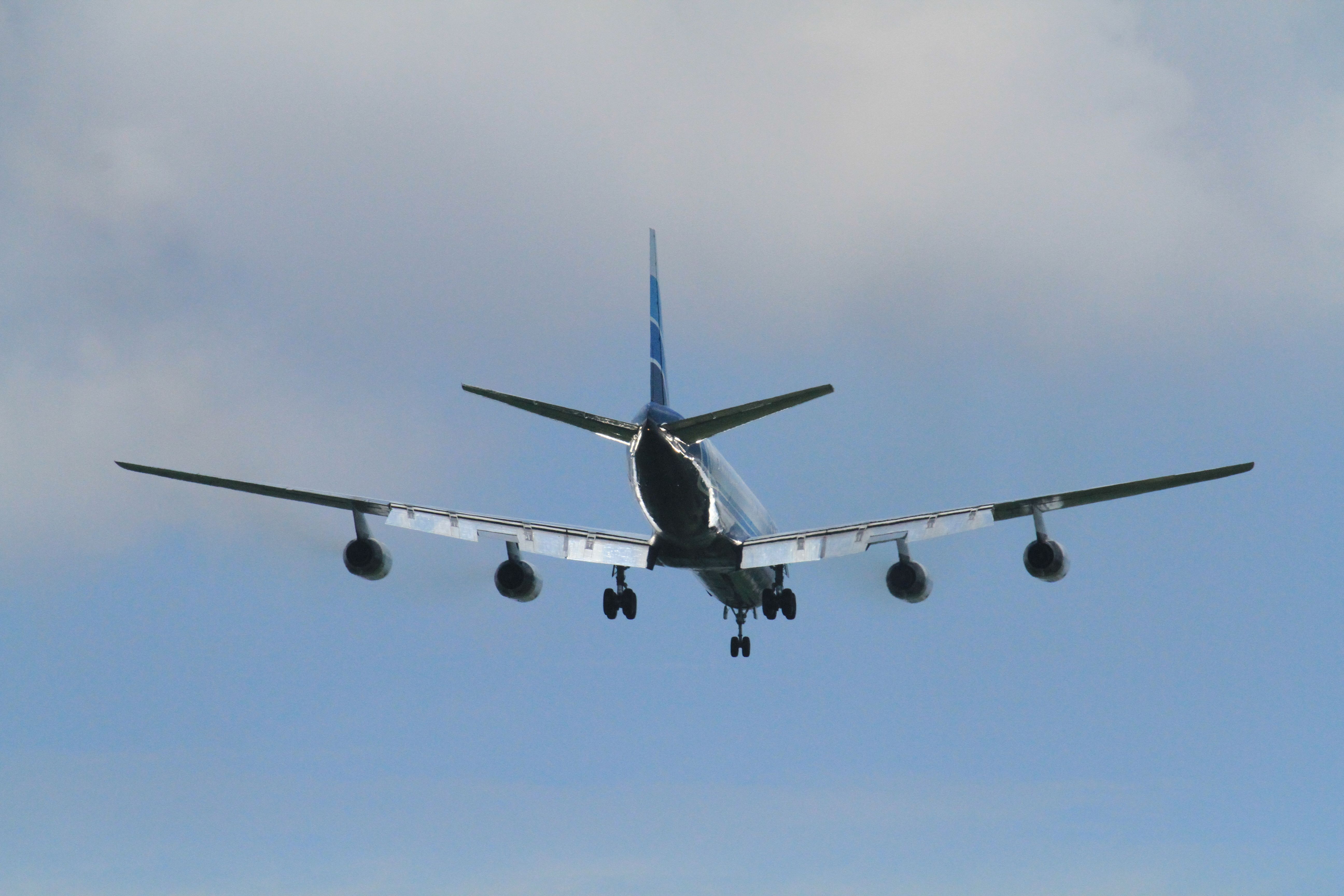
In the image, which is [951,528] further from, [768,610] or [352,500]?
Result: [352,500]

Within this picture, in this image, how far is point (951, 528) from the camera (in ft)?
119

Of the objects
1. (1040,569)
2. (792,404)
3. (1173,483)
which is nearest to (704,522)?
(792,404)

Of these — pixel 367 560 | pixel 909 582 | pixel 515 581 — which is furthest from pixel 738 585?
pixel 367 560

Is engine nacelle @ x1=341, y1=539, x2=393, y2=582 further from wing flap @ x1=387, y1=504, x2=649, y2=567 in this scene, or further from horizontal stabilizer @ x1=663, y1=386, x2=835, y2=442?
horizontal stabilizer @ x1=663, y1=386, x2=835, y2=442

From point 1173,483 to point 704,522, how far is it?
36.3 feet

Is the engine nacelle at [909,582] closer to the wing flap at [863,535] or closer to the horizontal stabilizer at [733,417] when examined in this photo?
the wing flap at [863,535]

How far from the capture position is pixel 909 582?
127 feet

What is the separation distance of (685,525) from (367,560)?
774 cm

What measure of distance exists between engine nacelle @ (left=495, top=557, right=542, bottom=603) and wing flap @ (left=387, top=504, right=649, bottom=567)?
580 mm

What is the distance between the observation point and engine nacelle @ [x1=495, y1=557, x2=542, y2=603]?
39.0 meters

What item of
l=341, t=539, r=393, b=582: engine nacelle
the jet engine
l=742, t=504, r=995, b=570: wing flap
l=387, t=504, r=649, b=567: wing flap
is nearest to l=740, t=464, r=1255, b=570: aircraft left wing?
l=742, t=504, r=995, b=570: wing flap

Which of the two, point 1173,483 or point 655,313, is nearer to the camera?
point 1173,483

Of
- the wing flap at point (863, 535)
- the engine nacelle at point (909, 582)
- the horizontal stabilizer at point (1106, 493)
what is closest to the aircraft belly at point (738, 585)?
the wing flap at point (863, 535)

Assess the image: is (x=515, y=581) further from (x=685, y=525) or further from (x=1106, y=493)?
(x=1106, y=493)
